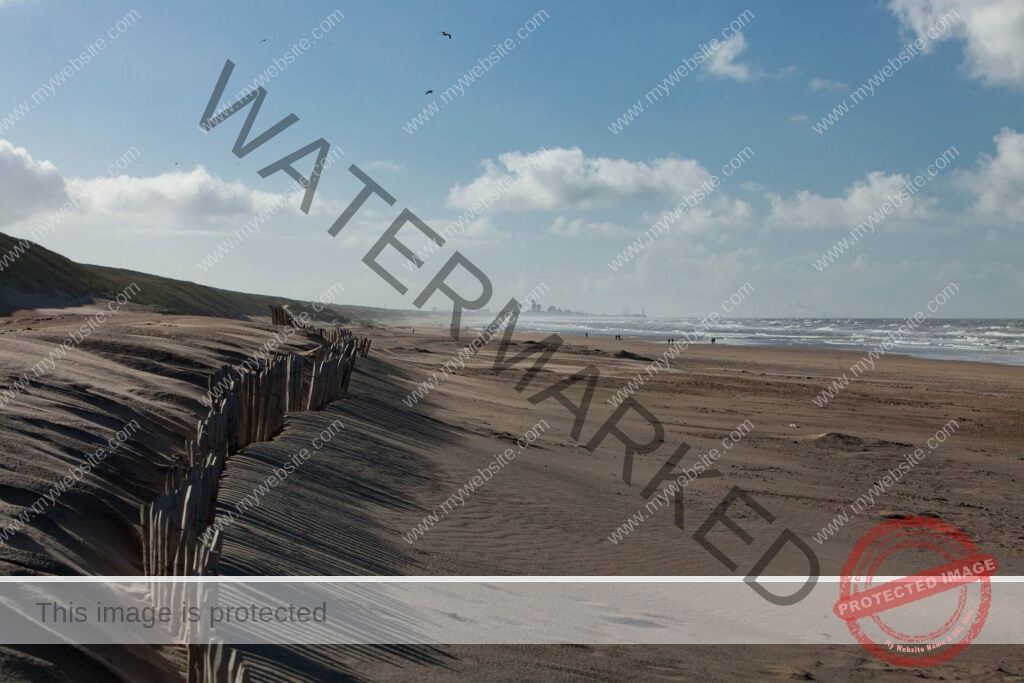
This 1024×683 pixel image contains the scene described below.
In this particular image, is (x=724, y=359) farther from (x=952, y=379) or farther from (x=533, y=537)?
(x=533, y=537)

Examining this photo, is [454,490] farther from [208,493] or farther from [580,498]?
[208,493]

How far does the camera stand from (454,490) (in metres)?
7.43

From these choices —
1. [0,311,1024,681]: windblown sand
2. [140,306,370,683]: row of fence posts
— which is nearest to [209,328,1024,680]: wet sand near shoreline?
[0,311,1024,681]: windblown sand

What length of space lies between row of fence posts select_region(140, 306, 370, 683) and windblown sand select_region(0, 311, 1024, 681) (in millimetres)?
247

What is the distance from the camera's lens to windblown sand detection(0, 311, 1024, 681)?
4.07 meters

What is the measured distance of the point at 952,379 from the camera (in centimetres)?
2259

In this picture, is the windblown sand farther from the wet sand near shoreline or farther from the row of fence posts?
the row of fence posts

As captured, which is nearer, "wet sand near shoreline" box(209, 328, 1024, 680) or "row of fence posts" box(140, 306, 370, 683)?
"row of fence posts" box(140, 306, 370, 683)

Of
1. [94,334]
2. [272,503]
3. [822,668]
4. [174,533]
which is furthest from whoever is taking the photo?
[94,334]

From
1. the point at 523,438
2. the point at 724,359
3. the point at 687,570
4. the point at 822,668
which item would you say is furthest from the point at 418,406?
the point at 724,359

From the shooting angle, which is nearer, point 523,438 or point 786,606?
point 786,606

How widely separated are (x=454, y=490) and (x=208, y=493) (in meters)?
3.61

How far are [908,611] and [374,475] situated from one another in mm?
4668

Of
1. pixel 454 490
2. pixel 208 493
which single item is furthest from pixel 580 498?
pixel 208 493
